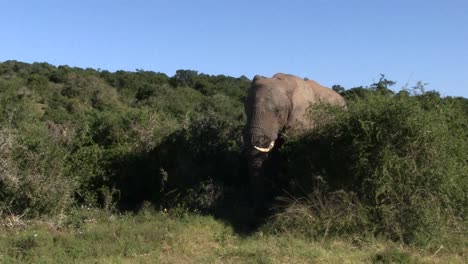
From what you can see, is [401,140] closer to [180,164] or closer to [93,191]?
[180,164]

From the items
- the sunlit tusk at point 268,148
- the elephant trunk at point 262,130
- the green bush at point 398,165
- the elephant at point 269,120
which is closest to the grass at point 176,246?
the green bush at point 398,165

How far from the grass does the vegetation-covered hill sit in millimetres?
378

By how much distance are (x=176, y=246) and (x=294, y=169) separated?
9.60ft

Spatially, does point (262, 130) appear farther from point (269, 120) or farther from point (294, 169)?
point (294, 169)

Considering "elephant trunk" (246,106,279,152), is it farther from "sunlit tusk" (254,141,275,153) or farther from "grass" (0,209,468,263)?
"grass" (0,209,468,263)

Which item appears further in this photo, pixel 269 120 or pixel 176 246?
pixel 269 120

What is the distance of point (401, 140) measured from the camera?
10.4 m

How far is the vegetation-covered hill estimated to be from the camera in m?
10.2

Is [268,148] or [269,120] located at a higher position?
[269,120]

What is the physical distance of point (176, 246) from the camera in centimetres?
972

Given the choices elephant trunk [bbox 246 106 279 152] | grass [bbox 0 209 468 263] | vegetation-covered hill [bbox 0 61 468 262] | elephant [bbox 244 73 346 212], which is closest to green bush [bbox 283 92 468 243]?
vegetation-covered hill [bbox 0 61 468 262]

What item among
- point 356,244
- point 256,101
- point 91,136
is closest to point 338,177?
point 356,244

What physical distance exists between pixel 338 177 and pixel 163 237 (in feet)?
10.6

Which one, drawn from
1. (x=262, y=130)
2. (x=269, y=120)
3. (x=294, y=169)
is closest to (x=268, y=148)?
(x=262, y=130)
